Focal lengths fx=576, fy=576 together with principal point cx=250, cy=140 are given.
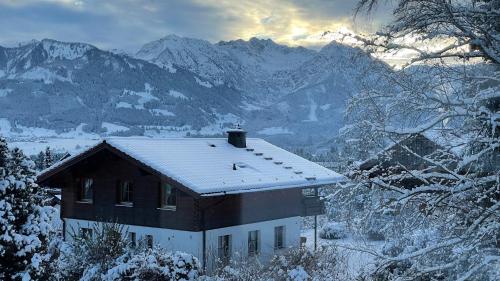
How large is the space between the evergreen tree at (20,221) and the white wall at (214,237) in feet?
18.5

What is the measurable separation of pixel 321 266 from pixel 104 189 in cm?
1107


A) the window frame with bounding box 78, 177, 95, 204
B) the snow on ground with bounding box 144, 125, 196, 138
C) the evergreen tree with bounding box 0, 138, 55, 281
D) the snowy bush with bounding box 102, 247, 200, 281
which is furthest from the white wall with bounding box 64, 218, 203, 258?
the snow on ground with bounding box 144, 125, 196, 138

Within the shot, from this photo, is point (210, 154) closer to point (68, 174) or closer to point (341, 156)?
point (68, 174)

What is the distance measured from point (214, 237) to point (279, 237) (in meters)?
4.49

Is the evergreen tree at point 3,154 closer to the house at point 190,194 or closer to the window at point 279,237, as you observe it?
the house at point 190,194

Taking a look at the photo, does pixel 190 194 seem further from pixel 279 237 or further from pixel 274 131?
pixel 274 131

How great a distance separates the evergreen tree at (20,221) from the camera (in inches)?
442

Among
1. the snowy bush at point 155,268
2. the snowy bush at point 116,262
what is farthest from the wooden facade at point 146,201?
the snowy bush at point 155,268

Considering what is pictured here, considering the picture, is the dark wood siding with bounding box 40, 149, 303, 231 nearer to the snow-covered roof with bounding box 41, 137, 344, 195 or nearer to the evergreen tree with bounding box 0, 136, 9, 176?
the snow-covered roof with bounding box 41, 137, 344, 195

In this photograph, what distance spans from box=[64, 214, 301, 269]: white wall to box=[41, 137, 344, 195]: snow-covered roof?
162 centimetres

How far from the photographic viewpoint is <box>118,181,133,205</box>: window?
22.2m

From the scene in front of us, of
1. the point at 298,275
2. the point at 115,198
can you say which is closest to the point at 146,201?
the point at 115,198

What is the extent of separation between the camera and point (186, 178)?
63.6 feet

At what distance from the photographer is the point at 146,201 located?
21094mm
